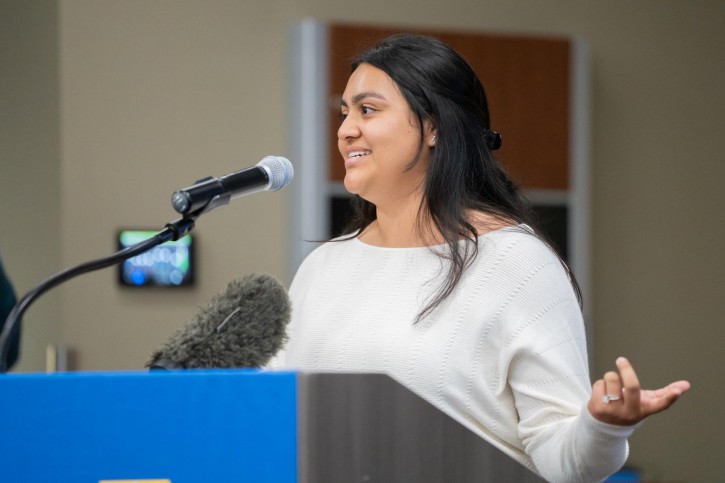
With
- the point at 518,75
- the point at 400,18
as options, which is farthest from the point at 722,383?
the point at 400,18

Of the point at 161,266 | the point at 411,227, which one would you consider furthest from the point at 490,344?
the point at 161,266

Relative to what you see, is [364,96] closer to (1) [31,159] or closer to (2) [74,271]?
(2) [74,271]

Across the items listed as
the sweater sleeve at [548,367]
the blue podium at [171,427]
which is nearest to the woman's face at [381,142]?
the sweater sleeve at [548,367]

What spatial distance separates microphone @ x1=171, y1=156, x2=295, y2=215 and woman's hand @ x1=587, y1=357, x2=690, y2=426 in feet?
1.65

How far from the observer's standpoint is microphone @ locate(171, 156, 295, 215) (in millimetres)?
1294

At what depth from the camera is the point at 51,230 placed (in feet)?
13.1

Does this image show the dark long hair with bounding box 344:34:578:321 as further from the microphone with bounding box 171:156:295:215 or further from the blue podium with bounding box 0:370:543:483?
the blue podium with bounding box 0:370:543:483

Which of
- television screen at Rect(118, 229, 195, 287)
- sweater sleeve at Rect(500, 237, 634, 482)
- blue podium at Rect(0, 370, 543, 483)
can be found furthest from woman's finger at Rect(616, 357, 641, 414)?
television screen at Rect(118, 229, 195, 287)

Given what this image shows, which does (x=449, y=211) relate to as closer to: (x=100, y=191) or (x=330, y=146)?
(x=330, y=146)

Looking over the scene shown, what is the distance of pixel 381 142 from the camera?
182 cm

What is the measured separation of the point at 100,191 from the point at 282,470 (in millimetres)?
3019

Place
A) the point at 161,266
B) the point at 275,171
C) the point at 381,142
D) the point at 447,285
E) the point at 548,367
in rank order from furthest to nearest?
the point at 161,266, the point at 381,142, the point at 447,285, the point at 548,367, the point at 275,171

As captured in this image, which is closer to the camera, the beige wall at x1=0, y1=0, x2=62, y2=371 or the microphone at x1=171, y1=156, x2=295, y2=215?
the microphone at x1=171, y1=156, x2=295, y2=215

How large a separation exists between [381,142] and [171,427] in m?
0.86
